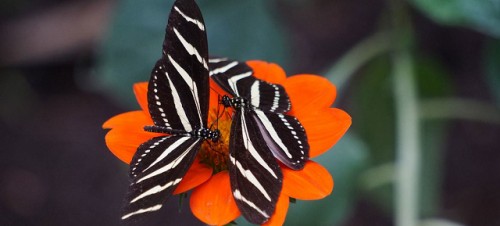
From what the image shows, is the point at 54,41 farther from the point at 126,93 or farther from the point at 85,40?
→ the point at 126,93

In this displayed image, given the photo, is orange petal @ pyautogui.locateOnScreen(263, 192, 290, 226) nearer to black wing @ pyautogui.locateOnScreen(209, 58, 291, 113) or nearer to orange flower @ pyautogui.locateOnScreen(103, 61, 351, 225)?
orange flower @ pyautogui.locateOnScreen(103, 61, 351, 225)

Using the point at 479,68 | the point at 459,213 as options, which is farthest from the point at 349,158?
the point at 479,68

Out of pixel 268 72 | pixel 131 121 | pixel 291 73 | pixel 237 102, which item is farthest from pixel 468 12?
pixel 291 73

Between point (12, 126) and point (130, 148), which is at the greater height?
point (130, 148)

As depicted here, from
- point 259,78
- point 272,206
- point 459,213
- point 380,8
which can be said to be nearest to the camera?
point 272,206

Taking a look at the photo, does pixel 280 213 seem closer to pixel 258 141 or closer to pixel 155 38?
pixel 258 141

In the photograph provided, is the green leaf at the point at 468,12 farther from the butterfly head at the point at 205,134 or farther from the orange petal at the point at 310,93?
the butterfly head at the point at 205,134
